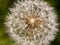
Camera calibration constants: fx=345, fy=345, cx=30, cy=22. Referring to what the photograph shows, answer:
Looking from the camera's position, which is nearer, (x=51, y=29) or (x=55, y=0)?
(x=51, y=29)

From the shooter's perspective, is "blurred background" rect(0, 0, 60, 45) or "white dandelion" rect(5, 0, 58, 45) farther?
"blurred background" rect(0, 0, 60, 45)

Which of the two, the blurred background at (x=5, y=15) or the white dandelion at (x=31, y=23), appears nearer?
the white dandelion at (x=31, y=23)

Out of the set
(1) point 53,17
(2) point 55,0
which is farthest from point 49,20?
(2) point 55,0

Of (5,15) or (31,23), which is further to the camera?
(5,15)

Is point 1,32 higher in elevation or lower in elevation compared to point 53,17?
lower

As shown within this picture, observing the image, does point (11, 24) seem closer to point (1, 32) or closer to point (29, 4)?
point (29, 4)

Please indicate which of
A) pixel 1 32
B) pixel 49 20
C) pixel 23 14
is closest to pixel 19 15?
pixel 23 14
